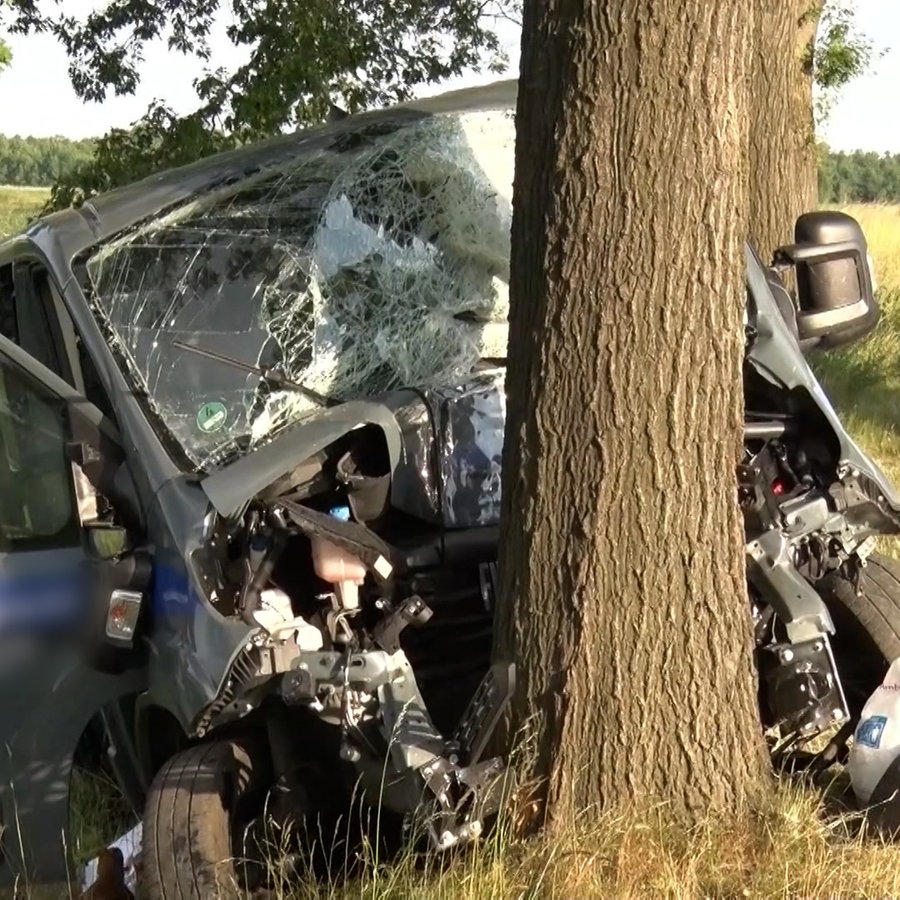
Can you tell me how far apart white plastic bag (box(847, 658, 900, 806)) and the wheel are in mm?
1582

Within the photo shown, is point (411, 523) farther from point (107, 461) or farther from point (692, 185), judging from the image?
point (692, 185)

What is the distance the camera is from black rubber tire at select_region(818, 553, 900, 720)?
4027mm

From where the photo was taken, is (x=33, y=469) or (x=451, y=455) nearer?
(x=451, y=455)

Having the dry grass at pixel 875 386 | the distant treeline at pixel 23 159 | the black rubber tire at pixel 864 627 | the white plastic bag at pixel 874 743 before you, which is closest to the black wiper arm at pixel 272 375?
the black rubber tire at pixel 864 627

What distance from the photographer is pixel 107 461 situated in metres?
3.71

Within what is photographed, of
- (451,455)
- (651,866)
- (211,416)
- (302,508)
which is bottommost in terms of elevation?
(651,866)

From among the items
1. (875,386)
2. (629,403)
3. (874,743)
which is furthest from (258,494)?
(875,386)

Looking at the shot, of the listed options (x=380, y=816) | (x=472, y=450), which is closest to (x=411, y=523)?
(x=472, y=450)

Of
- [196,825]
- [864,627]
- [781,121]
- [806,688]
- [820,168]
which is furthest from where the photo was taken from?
[820,168]

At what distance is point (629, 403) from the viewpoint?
3.24m

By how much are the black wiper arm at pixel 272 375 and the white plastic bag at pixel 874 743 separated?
66.6 inches

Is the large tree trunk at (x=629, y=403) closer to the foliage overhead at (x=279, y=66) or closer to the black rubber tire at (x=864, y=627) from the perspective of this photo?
the black rubber tire at (x=864, y=627)

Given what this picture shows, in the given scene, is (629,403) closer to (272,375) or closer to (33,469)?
(272,375)

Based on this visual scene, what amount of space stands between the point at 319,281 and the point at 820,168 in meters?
4.18
